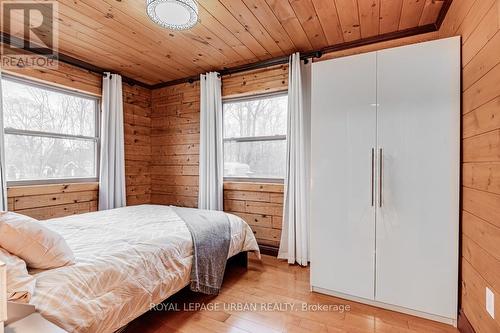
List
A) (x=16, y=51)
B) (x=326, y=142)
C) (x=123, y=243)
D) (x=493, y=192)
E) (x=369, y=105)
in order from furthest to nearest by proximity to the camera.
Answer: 1. (x=16, y=51)
2. (x=326, y=142)
3. (x=369, y=105)
4. (x=123, y=243)
5. (x=493, y=192)

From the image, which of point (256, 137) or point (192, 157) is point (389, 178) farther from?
point (192, 157)

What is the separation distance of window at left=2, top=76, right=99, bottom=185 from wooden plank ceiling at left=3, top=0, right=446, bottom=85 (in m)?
0.57

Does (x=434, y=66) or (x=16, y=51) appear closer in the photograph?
(x=434, y=66)

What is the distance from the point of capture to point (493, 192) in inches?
53.1

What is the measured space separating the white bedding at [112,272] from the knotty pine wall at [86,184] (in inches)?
33.3

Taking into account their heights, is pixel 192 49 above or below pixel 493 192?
above

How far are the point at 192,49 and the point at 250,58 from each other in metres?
0.70

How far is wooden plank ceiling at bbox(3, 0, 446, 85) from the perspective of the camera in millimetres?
2094

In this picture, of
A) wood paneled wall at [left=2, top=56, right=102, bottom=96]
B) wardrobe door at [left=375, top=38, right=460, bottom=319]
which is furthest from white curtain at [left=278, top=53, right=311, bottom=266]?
wood paneled wall at [left=2, top=56, right=102, bottom=96]

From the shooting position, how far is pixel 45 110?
118 inches

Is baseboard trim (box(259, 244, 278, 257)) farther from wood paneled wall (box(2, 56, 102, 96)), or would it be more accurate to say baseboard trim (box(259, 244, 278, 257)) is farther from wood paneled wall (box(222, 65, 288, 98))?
wood paneled wall (box(2, 56, 102, 96))

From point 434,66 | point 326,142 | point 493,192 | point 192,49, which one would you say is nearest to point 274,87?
point 192,49

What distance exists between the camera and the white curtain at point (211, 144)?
3.41 m

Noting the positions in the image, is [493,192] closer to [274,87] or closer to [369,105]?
[369,105]
